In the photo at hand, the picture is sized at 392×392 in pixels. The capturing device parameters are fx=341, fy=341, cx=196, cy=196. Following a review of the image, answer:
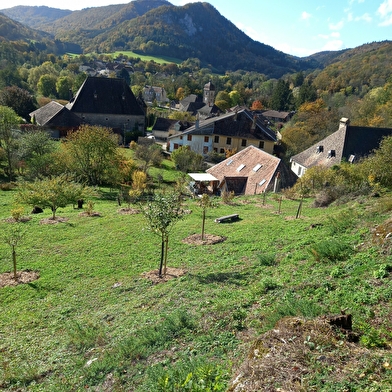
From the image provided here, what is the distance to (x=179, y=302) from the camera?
361 inches

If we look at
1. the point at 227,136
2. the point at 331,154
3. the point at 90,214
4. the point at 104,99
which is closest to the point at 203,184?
the point at 90,214

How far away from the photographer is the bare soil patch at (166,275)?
11.0m

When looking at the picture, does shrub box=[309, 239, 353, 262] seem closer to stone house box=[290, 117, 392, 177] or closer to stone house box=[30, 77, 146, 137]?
stone house box=[290, 117, 392, 177]

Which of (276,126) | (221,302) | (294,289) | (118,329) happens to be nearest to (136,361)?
(118,329)

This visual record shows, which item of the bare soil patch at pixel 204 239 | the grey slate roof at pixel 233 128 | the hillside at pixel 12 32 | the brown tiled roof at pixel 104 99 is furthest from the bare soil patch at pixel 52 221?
the hillside at pixel 12 32

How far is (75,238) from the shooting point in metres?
16.0

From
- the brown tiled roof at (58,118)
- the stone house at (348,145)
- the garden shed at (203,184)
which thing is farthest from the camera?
the brown tiled roof at (58,118)

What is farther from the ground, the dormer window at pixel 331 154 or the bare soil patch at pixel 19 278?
the dormer window at pixel 331 154

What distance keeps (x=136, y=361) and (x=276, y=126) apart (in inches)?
2935

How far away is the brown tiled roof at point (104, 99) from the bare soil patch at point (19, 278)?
4916 centimetres

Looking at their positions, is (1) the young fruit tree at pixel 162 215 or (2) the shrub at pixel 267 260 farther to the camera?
(1) the young fruit tree at pixel 162 215

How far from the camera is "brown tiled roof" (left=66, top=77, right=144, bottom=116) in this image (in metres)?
57.3

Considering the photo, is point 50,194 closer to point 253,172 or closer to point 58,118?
point 253,172

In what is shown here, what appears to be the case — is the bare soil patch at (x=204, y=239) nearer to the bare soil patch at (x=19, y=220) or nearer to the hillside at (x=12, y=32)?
the bare soil patch at (x=19, y=220)
